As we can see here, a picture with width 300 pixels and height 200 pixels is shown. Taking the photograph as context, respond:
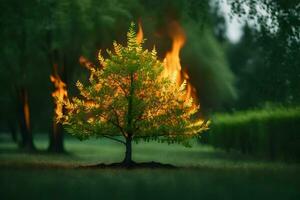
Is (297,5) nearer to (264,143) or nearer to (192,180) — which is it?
(264,143)

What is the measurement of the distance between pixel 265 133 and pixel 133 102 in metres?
10.3

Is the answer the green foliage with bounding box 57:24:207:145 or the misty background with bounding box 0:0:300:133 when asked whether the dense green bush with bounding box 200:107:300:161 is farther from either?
the green foliage with bounding box 57:24:207:145

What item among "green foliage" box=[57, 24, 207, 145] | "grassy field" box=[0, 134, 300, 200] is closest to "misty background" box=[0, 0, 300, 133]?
"green foliage" box=[57, 24, 207, 145]

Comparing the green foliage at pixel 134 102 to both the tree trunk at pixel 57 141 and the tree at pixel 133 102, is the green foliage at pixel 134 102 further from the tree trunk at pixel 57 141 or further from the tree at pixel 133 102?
the tree trunk at pixel 57 141

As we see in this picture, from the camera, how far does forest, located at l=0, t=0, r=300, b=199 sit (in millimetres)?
20234

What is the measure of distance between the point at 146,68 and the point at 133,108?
156 centimetres

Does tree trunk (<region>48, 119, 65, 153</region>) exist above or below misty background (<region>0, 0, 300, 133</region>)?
below

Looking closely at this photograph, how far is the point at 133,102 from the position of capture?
2820cm

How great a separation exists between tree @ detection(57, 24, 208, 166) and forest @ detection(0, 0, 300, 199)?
4 centimetres

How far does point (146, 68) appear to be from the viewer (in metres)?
27.9

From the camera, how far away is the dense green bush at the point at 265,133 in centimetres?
3216

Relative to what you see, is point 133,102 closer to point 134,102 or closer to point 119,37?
point 134,102

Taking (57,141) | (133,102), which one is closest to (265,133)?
(133,102)

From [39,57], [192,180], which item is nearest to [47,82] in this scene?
[39,57]
